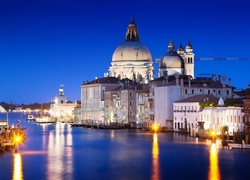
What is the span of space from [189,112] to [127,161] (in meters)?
16.0

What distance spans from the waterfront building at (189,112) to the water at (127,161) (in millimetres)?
6168

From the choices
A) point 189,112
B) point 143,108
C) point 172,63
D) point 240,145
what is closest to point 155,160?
point 240,145

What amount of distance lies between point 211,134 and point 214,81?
43.9 ft

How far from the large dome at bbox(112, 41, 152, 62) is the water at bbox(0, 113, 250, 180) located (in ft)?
106

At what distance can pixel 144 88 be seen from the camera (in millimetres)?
54656

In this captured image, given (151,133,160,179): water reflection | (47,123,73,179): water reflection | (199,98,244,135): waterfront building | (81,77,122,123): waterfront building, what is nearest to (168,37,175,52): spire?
(81,77,122,123): waterfront building

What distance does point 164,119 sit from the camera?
44.6m

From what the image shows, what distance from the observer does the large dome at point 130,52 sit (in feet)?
213

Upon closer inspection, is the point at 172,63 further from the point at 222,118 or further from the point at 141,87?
the point at 222,118

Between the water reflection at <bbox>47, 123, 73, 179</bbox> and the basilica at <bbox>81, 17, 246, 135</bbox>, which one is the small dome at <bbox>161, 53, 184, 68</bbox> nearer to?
the basilica at <bbox>81, 17, 246, 135</bbox>

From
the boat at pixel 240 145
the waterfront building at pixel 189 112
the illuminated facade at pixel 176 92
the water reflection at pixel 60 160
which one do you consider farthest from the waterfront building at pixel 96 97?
the boat at pixel 240 145

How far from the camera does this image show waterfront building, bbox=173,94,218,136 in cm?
3876

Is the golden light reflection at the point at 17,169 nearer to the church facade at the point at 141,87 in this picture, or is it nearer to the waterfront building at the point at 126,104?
the church facade at the point at 141,87

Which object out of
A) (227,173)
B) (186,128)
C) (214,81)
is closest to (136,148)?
(227,173)
